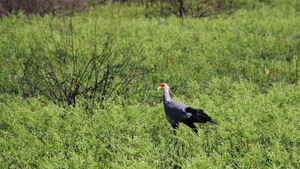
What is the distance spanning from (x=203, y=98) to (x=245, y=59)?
3.00 meters

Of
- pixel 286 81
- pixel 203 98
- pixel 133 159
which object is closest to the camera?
pixel 133 159

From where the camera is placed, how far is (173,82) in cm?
755

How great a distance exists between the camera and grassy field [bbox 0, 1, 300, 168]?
4047mm

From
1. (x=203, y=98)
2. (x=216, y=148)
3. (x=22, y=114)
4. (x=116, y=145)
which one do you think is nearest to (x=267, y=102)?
(x=203, y=98)

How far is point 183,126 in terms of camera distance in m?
4.77

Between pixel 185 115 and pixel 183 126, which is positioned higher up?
pixel 185 115

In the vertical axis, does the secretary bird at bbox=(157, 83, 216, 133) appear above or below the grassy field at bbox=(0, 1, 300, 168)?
above

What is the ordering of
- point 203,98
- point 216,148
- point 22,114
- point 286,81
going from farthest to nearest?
1. point 286,81
2. point 203,98
3. point 22,114
4. point 216,148

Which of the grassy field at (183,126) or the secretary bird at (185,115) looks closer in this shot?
the grassy field at (183,126)

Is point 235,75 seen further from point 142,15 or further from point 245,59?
point 142,15

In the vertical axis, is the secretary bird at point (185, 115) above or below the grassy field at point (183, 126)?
above

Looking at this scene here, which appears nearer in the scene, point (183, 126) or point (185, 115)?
point (185, 115)

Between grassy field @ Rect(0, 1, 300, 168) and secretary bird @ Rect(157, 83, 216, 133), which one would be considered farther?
secretary bird @ Rect(157, 83, 216, 133)

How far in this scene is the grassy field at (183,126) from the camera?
405cm
